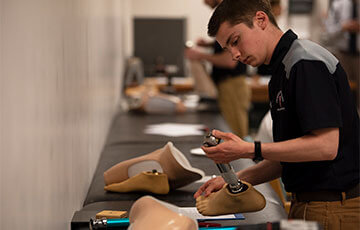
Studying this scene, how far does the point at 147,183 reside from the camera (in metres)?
2.26

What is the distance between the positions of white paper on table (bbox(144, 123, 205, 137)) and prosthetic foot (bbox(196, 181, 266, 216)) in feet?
5.94

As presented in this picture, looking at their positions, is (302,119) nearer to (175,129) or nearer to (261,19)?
(261,19)

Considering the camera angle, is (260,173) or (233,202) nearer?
(233,202)

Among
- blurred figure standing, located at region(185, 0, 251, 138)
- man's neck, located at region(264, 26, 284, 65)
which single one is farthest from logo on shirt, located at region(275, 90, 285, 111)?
blurred figure standing, located at region(185, 0, 251, 138)

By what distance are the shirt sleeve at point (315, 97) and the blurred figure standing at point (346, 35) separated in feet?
23.9

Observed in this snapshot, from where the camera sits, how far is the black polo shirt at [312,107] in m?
1.67

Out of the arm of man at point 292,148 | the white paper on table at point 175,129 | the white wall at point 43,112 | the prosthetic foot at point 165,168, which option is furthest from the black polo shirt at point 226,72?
the arm of man at point 292,148

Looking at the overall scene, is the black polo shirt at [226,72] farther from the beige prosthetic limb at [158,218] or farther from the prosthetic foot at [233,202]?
the beige prosthetic limb at [158,218]

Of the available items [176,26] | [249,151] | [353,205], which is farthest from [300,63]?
[176,26]

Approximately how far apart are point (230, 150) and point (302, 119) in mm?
221

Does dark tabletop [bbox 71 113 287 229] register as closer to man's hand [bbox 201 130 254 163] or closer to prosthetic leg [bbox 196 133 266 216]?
prosthetic leg [bbox 196 133 266 216]

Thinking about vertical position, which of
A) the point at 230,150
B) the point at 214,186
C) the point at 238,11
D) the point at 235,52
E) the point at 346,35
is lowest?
the point at 346,35

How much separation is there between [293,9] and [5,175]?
969cm

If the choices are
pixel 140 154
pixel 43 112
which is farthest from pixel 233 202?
pixel 140 154
